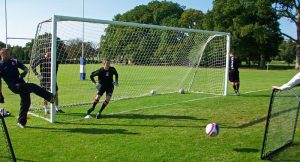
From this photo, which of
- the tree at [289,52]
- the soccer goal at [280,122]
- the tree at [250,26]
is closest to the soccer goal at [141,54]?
the soccer goal at [280,122]

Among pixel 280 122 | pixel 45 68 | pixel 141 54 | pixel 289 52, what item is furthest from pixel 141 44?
pixel 289 52

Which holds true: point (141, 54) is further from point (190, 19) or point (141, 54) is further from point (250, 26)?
point (190, 19)

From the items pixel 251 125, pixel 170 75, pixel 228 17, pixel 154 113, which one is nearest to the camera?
pixel 251 125

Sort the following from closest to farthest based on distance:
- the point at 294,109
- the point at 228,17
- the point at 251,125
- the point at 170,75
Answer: the point at 294,109 < the point at 251,125 < the point at 170,75 < the point at 228,17

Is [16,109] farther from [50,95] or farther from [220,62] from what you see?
[220,62]

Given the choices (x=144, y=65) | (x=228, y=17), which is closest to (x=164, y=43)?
(x=144, y=65)

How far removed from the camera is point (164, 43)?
18.4 meters

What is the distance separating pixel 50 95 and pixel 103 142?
233 centimetres

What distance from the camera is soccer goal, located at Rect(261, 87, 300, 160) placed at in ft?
24.6

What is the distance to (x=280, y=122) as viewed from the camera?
26.6 ft

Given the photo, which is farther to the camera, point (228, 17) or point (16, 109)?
point (228, 17)

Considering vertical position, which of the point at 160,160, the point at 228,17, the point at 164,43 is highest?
the point at 228,17

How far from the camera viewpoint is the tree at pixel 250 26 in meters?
58.1

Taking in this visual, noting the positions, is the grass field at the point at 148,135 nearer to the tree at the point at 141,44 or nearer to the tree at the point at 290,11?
the tree at the point at 141,44
